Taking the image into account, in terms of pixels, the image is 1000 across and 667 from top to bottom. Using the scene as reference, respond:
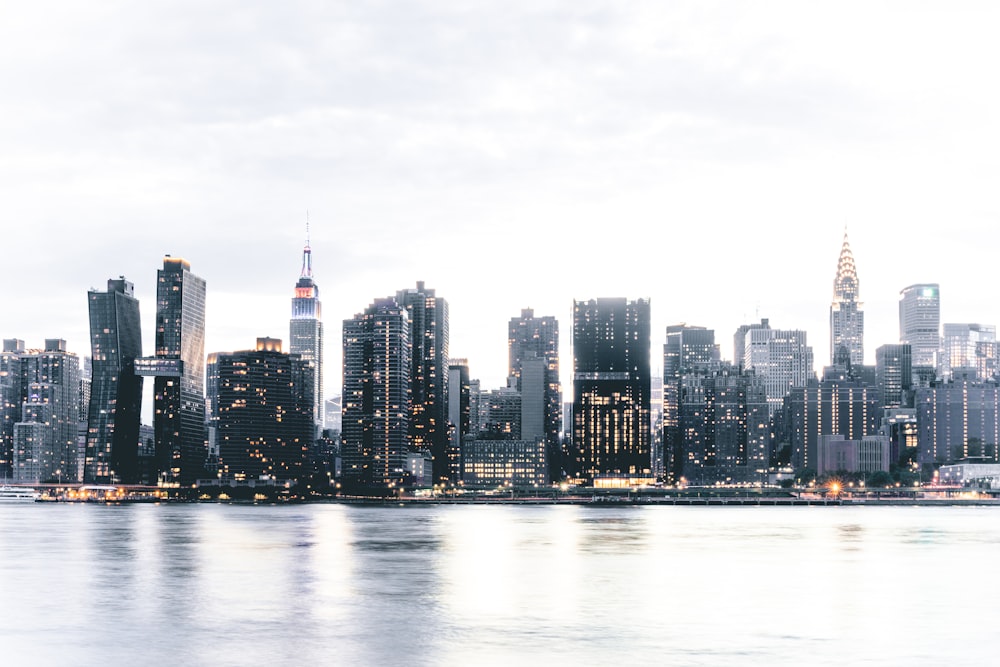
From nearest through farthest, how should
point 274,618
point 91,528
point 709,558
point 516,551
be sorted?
point 274,618 < point 709,558 < point 516,551 < point 91,528

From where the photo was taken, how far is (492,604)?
236 ft

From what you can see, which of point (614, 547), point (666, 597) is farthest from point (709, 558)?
point (666, 597)

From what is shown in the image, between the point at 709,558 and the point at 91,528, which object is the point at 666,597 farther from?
the point at 91,528

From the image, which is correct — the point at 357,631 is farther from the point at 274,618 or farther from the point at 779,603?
the point at 779,603

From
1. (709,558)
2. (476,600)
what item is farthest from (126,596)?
(709,558)

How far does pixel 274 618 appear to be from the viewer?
212 ft

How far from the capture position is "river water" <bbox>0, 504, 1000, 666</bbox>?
53906 mm

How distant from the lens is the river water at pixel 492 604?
53906mm

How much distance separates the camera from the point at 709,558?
113 meters

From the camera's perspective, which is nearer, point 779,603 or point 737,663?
point 737,663

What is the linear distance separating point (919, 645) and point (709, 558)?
5652 centimetres

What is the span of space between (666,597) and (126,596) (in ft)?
111

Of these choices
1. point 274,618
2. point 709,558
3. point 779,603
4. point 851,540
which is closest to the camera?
point 274,618

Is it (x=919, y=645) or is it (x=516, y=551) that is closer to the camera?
(x=919, y=645)
